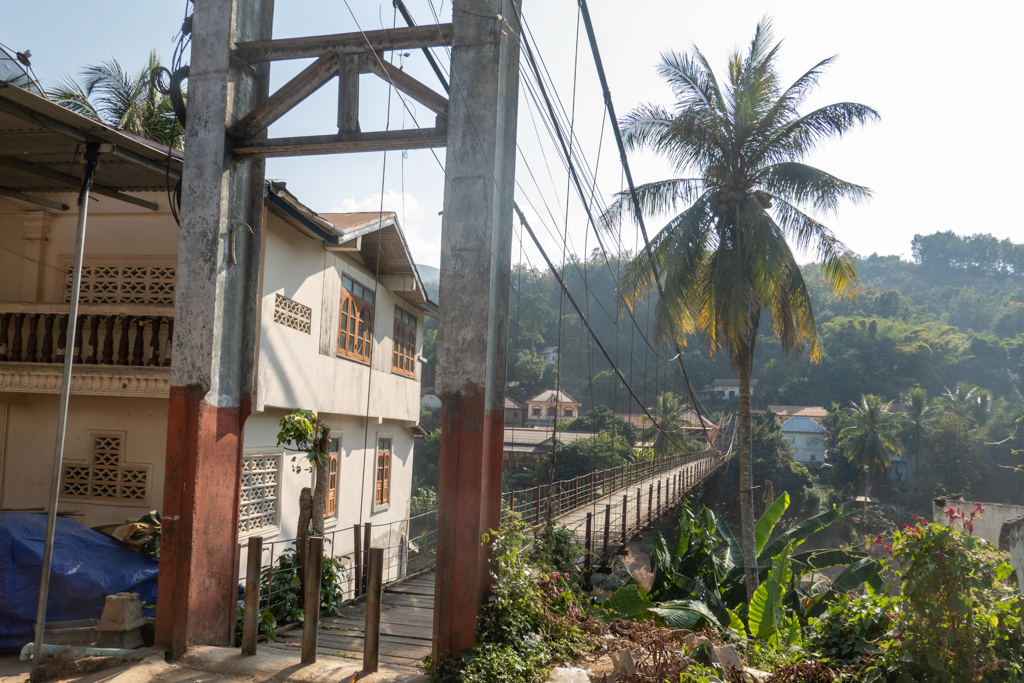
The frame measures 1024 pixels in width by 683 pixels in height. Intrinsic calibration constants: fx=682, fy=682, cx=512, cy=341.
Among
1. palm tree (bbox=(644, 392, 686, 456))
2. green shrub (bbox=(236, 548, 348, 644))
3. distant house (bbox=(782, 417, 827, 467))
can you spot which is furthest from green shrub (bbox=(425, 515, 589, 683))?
distant house (bbox=(782, 417, 827, 467))

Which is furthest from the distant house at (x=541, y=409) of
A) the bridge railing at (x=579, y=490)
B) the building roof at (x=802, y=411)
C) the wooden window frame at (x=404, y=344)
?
the wooden window frame at (x=404, y=344)

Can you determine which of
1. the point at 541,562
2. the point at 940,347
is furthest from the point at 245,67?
the point at 940,347

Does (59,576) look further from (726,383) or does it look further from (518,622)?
(726,383)

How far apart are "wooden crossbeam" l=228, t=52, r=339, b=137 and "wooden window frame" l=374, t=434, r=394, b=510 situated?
21.2 ft

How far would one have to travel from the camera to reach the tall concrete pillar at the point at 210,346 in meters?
4.59

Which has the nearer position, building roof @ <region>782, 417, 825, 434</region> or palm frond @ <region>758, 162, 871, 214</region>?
palm frond @ <region>758, 162, 871, 214</region>

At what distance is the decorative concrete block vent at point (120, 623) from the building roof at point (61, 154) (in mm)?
3051

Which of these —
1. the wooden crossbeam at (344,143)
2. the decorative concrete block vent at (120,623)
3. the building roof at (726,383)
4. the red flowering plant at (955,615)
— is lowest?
the decorative concrete block vent at (120,623)

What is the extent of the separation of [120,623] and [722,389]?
53404mm

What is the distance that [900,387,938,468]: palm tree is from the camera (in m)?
38.2

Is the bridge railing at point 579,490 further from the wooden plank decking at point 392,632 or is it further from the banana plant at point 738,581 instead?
the banana plant at point 738,581

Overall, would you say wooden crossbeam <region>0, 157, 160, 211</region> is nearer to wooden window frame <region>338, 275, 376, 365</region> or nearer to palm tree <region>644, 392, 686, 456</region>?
wooden window frame <region>338, 275, 376, 365</region>

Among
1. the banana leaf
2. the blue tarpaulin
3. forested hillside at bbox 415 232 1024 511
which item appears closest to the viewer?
the blue tarpaulin

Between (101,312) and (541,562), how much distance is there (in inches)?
201
